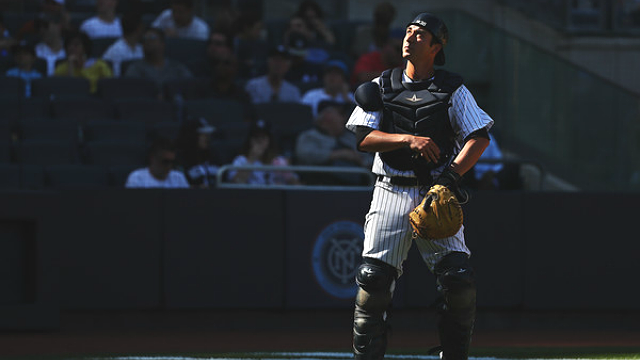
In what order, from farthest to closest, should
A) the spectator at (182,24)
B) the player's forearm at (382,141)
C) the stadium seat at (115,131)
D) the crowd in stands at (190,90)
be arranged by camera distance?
the spectator at (182,24) → the stadium seat at (115,131) → the crowd in stands at (190,90) → the player's forearm at (382,141)

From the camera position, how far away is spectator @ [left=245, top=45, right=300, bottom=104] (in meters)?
11.8

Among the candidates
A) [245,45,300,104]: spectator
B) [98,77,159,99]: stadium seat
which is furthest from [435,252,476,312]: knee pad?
[98,77,159,99]: stadium seat

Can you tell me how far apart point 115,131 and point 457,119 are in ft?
19.1

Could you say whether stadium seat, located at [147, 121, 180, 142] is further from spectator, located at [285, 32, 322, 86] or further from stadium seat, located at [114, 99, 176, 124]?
spectator, located at [285, 32, 322, 86]

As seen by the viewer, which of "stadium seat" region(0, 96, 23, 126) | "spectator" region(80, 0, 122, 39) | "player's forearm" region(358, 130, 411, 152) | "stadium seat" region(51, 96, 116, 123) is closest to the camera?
"player's forearm" region(358, 130, 411, 152)

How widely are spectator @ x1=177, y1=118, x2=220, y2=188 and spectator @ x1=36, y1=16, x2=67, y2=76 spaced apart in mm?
2705

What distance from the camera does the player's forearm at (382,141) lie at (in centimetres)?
535

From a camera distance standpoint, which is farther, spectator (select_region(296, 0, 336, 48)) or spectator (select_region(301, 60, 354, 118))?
spectator (select_region(296, 0, 336, 48))

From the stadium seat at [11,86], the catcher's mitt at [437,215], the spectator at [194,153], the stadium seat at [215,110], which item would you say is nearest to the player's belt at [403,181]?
the catcher's mitt at [437,215]

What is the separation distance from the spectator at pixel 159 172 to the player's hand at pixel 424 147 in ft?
14.8

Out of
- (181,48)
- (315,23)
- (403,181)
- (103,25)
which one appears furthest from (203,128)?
(403,181)

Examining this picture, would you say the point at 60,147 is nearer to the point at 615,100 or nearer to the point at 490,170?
the point at 490,170

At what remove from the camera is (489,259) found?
9656 millimetres

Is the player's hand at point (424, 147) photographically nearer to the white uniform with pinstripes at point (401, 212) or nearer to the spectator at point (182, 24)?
the white uniform with pinstripes at point (401, 212)
